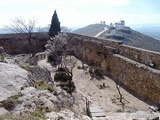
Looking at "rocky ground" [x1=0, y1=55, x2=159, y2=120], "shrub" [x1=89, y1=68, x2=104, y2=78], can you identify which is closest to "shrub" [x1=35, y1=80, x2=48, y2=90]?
"rocky ground" [x1=0, y1=55, x2=159, y2=120]

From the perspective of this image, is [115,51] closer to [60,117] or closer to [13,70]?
[13,70]

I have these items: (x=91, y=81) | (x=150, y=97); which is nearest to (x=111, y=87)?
(x=91, y=81)

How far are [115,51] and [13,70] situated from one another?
12.7m

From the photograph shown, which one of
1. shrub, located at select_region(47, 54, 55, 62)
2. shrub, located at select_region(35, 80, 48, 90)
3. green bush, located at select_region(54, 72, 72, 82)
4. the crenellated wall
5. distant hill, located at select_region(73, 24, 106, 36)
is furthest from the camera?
distant hill, located at select_region(73, 24, 106, 36)

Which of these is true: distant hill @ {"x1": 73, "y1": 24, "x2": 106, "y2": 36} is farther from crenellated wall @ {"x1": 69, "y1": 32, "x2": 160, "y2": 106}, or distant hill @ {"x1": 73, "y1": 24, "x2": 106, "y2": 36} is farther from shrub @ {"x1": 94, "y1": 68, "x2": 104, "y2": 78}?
shrub @ {"x1": 94, "y1": 68, "x2": 104, "y2": 78}

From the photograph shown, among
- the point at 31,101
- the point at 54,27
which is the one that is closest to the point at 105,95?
the point at 31,101

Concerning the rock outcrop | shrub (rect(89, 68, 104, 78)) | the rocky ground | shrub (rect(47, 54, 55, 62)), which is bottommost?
shrub (rect(89, 68, 104, 78))

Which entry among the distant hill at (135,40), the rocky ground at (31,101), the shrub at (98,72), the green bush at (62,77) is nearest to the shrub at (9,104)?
the rocky ground at (31,101)

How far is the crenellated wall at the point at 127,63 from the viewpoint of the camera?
15.0 m

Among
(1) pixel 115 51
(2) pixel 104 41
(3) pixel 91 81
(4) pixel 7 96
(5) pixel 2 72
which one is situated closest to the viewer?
(4) pixel 7 96

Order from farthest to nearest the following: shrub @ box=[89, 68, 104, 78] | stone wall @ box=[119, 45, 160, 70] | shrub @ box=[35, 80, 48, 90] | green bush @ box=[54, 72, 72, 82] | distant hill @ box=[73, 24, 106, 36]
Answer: distant hill @ box=[73, 24, 106, 36] < shrub @ box=[89, 68, 104, 78] < green bush @ box=[54, 72, 72, 82] < stone wall @ box=[119, 45, 160, 70] < shrub @ box=[35, 80, 48, 90]

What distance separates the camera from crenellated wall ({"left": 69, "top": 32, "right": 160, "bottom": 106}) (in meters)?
15.0

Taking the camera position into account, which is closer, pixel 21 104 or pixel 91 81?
pixel 21 104

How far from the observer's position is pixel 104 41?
22.7 meters
